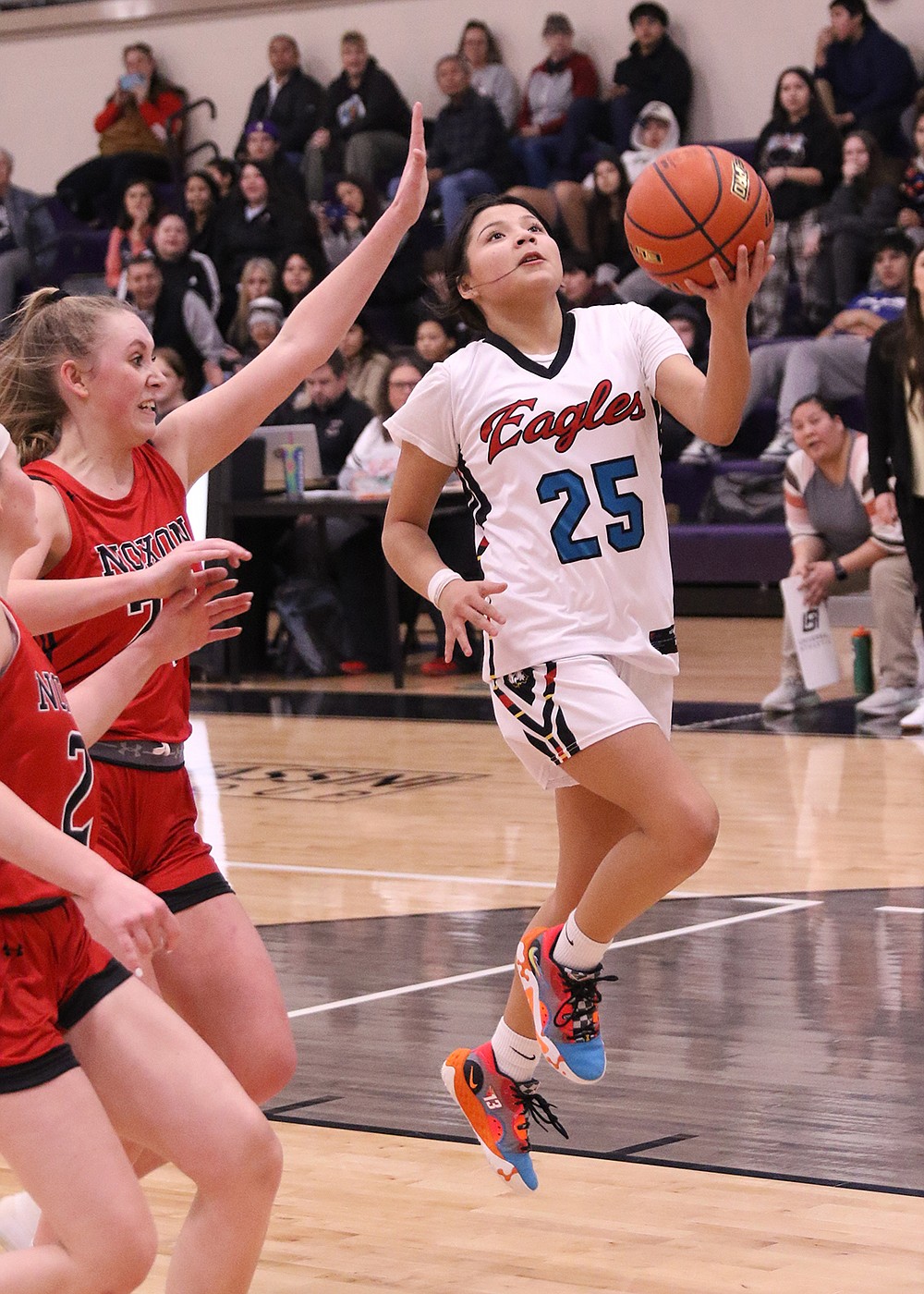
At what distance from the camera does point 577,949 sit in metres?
3.71

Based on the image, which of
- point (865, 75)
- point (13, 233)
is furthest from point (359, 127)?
point (865, 75)

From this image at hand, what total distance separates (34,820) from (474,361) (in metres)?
1.75

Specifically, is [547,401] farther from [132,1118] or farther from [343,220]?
[343,220]

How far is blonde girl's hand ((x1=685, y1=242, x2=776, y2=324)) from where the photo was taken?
3482 mm

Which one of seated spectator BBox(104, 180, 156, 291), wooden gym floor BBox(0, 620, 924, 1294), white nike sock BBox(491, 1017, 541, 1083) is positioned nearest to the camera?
wooden gym floor BBox(0, 620, 924, 1294)

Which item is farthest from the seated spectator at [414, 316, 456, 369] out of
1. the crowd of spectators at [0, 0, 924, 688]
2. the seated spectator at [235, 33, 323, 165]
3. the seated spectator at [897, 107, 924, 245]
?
the seated spectator at [235, 33, 323, 165]

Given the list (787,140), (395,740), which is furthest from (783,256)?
(395,740)

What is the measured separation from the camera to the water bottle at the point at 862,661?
9.73 m

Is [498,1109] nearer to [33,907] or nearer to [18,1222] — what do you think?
[18,1222]

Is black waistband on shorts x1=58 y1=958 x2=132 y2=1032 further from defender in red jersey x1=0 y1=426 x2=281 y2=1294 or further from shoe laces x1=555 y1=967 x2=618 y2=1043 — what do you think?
shoe laces x1=555 y1=967 x2=618 y2=1043

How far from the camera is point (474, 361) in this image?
3883 mm

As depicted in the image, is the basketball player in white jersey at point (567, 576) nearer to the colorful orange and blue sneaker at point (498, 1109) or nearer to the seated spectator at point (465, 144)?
the colorful orange and blue sneaker at point (498, 1109)

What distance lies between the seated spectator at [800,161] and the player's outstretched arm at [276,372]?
1012cm

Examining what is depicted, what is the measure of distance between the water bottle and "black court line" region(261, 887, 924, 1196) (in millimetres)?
3743
